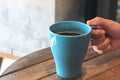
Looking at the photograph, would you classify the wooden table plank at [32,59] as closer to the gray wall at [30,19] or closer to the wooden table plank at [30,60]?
the wooden table plank at [30,60]

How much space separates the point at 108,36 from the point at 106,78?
7.9 inches

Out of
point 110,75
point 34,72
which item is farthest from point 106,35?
point 34,72

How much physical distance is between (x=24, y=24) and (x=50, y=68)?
4.05 ft

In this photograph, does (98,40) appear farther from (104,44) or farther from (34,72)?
(34,72)

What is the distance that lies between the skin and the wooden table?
0.03 m

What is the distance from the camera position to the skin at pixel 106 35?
862mm

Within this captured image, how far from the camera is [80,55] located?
0.75 metres

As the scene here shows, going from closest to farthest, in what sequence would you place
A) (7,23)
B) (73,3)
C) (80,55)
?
(80,55), (73,3), (7,23)

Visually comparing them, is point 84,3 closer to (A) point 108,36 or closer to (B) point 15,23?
(B) point 15,23

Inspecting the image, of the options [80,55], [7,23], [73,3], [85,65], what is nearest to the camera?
[80,55]

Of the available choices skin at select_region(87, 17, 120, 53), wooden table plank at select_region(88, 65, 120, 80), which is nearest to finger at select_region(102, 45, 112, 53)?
skin at select_region(87, 17, 120, 53)

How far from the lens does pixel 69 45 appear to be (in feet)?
2.37

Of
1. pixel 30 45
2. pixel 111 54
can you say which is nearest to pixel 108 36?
pixel 111 54

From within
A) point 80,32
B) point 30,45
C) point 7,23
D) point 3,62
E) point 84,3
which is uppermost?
point 80,32
